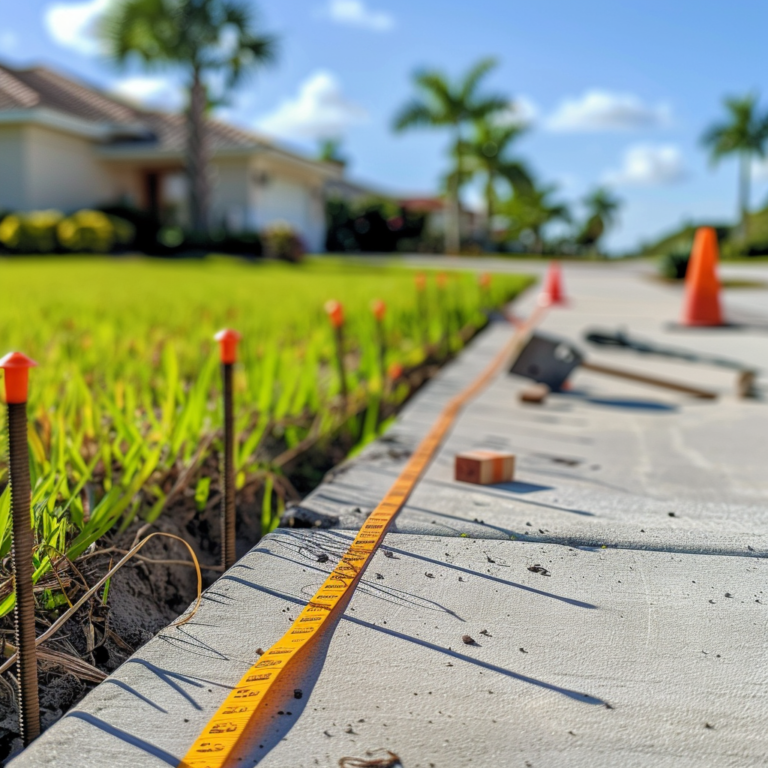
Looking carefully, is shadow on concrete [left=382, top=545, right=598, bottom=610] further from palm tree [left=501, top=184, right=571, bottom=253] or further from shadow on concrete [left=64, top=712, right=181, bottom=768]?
palm tree [left=501, top=184, right=571, bottom=253]

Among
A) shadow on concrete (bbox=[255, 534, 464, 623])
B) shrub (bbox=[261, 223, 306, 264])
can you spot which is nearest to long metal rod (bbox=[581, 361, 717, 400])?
shadow on concrete (bbox=[255, 534, 464, 623])

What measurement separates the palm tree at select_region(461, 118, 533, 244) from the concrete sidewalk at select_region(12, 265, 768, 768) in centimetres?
4038

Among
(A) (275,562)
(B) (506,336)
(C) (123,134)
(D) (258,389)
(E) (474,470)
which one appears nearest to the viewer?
(A) (275,562)

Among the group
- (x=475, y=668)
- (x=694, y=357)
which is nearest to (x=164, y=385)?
(x=475, y=668)

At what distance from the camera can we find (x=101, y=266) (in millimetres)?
18328

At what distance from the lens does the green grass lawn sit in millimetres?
2635

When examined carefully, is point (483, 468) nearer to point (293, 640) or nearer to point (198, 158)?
point (293, 640)

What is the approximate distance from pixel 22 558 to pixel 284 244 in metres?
23.3

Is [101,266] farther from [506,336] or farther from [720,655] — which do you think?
[720,655]

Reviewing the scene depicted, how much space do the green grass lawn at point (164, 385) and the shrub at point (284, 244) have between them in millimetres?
14371

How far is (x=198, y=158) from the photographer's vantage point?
2611cm

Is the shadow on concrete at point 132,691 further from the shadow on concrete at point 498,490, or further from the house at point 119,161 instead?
the house at point 119,161

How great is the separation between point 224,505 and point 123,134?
29098mm

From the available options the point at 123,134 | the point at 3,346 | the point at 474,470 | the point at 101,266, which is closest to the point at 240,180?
the point at 123,134
